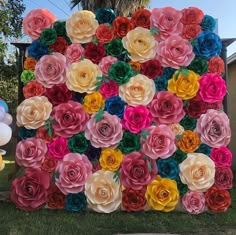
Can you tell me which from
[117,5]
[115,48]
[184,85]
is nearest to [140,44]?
[115,48]

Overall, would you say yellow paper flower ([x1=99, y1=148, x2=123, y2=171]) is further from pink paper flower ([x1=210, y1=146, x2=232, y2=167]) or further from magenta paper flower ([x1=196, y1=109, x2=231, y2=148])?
pink paper flower ([x1=210, y1=146, x2=232, y2=167])

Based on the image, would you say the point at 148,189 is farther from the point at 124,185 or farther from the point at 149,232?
the point at 149,232

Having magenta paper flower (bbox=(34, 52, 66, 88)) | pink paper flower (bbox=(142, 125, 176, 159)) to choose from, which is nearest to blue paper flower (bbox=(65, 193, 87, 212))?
pink paper flower (bbox=(142, 125, 176, 159))

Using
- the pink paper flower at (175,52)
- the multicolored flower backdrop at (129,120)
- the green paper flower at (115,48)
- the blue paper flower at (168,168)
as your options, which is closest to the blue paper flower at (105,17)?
the multicolored flower backdrop at (129,120)

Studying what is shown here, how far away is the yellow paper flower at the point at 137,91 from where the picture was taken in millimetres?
4488

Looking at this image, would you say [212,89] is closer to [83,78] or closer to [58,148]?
[83,78]

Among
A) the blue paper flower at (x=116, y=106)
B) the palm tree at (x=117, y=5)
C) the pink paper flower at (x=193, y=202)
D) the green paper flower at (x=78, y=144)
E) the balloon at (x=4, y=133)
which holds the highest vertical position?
the palm tree at (x=117, y=5)

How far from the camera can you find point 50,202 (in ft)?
14.8

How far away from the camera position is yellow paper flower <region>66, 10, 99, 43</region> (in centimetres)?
466

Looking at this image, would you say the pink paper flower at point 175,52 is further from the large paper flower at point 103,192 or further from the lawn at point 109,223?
the lawn at point 109,223

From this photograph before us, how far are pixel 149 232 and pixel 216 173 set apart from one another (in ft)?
4.05

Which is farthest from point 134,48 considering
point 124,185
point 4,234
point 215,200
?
point 4,234

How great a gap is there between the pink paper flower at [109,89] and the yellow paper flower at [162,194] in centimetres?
118

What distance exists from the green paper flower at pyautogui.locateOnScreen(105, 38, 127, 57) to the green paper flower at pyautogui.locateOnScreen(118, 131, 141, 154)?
1.00 meters
